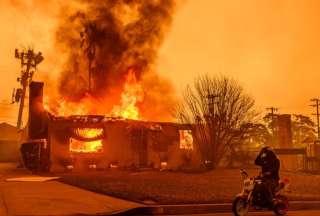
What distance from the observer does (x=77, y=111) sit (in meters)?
42.3

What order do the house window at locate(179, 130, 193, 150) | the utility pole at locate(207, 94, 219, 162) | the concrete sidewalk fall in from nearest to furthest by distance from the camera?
the concrete sidewalk < the utility pole at locate(207, 94, 219, 162) < the house window at locate(179, 130, 193, 150)

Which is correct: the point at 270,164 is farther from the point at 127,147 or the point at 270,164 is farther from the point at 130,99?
the point at 130,99

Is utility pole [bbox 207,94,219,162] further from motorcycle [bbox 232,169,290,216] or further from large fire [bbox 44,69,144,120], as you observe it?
motorcycle [bbox 232,169,290,216]

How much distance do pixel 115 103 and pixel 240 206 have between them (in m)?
33.8

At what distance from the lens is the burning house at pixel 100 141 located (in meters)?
34.3

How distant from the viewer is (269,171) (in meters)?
12.0

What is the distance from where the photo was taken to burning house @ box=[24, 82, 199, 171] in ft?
112

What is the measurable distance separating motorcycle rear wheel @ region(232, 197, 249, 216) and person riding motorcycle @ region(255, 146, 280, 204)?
24.1 inches

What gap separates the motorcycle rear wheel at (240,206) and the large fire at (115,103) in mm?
29686

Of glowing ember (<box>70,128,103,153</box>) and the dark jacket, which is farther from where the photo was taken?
glowing ember (<box>70,128,103,153</box>)

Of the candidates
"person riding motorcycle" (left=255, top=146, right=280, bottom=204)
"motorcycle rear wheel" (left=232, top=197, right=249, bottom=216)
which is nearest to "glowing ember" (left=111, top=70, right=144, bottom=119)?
"person riding motorcycle" (left=255, top=146, right=280, bottom=204)

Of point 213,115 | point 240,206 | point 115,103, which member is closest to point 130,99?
point 115,103

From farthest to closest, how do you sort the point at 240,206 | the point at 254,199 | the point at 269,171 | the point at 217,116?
the point at 217,116
the point at 269,171
the point at 254,199
the point at 240,206

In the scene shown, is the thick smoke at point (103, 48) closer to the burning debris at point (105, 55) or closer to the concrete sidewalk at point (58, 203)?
the burning debris at point (105, 55)
